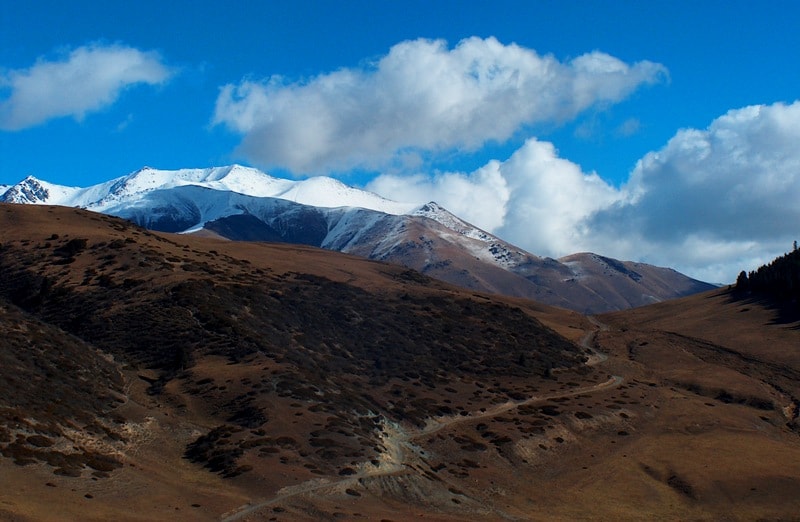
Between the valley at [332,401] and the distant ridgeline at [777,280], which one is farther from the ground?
the distant ridgeline at [777,280]

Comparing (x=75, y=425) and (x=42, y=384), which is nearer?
(x=75, y=425)

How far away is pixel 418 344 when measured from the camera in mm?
108000

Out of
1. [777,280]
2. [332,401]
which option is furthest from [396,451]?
[777,280]

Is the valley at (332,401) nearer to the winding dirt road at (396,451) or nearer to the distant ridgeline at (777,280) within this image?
the winding dirt road at (396,451)

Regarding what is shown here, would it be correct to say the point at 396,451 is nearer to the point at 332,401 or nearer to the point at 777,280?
the point at 332,401

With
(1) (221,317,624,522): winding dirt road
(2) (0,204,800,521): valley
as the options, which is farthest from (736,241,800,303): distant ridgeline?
(1) (221,317,624,522): winding dirt road

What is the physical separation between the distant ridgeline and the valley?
22.2m

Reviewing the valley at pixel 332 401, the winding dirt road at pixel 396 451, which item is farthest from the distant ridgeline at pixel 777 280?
the winding dirt road at pixel 396 451

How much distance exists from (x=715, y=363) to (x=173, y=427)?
90115 millimetres

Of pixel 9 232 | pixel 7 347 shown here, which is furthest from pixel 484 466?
pixel 9 232

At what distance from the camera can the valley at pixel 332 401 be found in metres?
51.9

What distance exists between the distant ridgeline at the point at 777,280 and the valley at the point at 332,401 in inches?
873

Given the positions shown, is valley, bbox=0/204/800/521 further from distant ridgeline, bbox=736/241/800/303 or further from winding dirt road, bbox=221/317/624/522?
distant ridgeline, bbox=736/241/800/303

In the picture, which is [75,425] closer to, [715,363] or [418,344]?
[418,344]
